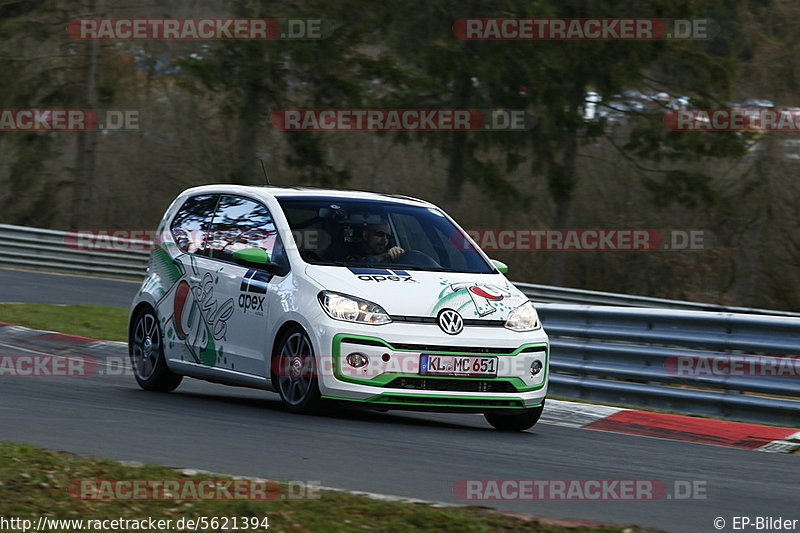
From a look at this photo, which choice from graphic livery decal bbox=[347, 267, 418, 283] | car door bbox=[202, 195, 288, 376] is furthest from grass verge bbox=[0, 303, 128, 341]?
graphic livery decal bbox=[347, 267, 418, 283]

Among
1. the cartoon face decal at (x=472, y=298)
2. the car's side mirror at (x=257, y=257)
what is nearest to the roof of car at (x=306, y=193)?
the car's side mirror at (x=257, y=257)

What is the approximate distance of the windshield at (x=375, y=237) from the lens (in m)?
9.66

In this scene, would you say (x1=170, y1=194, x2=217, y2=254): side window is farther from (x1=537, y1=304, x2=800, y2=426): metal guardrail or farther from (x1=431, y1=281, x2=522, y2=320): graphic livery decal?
(x1=537, y1=304, x2=800, y2=426): metal guardrail

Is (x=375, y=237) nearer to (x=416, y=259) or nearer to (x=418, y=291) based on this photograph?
(x=416, y=259)

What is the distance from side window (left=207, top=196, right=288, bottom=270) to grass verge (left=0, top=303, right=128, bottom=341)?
560cm

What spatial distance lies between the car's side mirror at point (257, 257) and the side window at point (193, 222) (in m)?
0.98

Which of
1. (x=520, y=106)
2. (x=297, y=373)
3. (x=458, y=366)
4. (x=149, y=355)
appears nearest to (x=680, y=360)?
(x=458, y=366)

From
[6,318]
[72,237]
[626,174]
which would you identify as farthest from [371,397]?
[626,174]

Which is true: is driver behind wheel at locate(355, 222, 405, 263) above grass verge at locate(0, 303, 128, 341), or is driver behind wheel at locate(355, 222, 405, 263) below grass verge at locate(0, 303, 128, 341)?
above

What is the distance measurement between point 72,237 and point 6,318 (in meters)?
11.4

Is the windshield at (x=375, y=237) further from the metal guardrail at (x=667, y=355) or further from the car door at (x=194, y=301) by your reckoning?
the metal guardrail at (x=667, y=355)

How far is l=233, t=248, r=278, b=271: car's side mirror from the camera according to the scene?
31.5 feet

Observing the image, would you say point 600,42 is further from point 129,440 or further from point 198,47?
point 129,440

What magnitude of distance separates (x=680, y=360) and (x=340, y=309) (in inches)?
141
